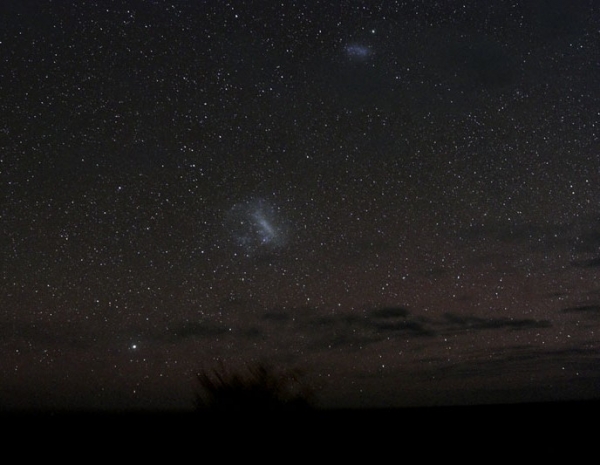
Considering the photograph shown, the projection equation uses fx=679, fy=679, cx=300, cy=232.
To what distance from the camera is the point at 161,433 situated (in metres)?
7.61

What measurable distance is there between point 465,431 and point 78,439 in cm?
505

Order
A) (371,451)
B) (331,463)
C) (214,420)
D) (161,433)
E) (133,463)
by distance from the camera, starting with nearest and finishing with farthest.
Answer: (133,463), (331,463), (371,451), (161,433), (214,420)

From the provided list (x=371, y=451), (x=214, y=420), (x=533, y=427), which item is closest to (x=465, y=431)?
(x=533, y=427)

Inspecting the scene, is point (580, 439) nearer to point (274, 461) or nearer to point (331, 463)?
point (331, 463)

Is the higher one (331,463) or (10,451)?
(10,451)

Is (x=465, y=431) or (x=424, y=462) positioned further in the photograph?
(x=465, y=431)

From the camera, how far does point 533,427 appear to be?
9516 millimetres

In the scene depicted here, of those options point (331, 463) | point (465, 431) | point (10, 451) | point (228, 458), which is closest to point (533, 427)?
point (465, 431)

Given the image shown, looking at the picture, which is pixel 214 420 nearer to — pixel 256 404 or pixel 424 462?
pixel 256 404

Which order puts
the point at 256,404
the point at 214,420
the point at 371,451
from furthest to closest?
the point at 256,404 → the point at 214,420 → the point at 371,451

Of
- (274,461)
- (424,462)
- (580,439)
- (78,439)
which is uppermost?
(78,439)

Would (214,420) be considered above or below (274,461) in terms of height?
above

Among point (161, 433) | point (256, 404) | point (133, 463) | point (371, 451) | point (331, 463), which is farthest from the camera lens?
point (256, 404)

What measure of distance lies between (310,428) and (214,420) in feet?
4.50
